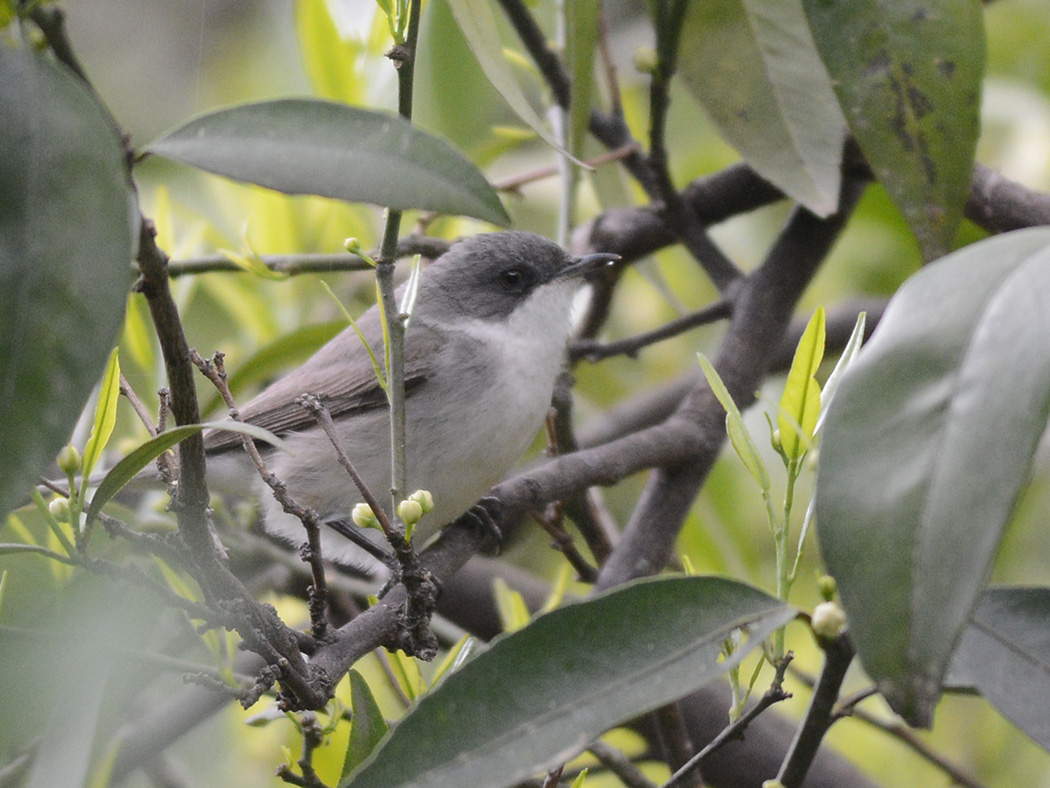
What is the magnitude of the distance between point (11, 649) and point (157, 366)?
1435 mm

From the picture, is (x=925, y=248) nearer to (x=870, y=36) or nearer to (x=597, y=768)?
(x=870, y=36)

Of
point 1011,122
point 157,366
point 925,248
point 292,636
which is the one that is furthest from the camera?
point 1011,122

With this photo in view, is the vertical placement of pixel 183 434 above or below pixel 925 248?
above

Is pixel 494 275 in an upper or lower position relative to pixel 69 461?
lower

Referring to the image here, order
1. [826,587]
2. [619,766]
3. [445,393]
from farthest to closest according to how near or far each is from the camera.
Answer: [445,393]
[619,766]
[826,587]

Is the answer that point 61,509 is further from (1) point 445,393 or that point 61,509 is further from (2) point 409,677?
(1) point 445,393

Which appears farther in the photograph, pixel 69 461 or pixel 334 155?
pixel 69 461

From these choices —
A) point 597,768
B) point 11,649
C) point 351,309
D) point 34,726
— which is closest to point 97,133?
point 11,649

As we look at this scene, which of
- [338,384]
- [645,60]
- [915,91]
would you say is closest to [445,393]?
[338,384]

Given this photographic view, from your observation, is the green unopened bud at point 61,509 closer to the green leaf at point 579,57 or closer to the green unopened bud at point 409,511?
the green unopened bud at point 409,511

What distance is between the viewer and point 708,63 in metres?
2.54

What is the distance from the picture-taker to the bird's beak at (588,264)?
285 cm

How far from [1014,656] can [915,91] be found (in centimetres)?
106

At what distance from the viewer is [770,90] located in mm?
2471
